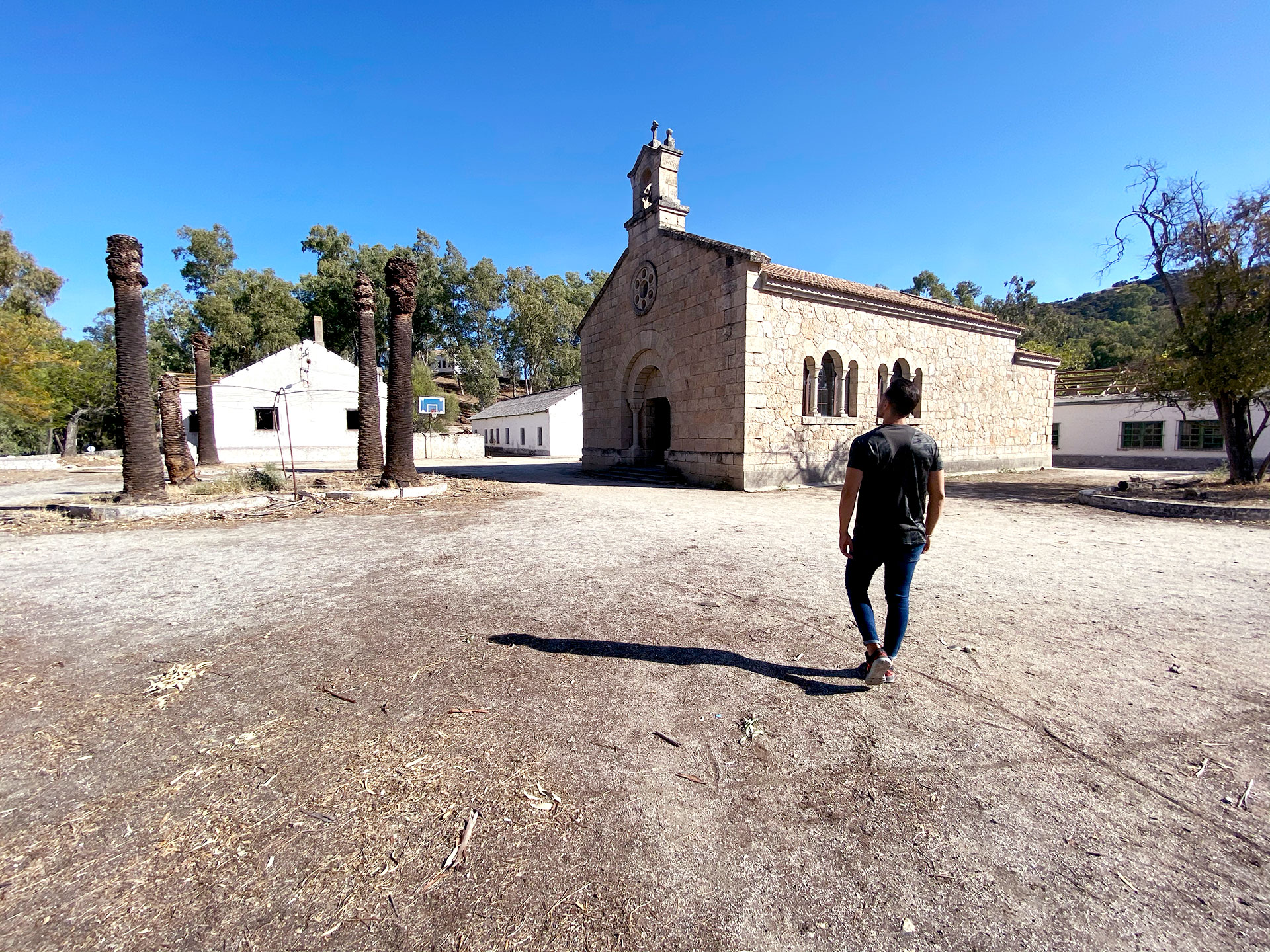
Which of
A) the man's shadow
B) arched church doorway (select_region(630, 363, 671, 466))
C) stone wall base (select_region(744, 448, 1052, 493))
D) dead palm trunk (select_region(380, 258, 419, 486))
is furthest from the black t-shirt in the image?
arched church doorway (select_region(630, 363, 671, 466))

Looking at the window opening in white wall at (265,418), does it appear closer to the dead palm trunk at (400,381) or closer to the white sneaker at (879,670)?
the dead palm trunk at (400,381)

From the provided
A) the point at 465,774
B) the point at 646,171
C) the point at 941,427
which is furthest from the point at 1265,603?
the point at 646,171

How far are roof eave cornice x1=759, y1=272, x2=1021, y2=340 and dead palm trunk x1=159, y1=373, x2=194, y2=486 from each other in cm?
1432

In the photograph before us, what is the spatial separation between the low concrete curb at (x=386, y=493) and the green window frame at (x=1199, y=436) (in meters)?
29.3

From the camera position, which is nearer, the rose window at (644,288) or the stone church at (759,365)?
the stone church at (759,365)

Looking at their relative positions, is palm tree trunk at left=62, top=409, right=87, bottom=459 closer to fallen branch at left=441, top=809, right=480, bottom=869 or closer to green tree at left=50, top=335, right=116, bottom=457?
green tree at left=50, top=335, right=116, bottom=457

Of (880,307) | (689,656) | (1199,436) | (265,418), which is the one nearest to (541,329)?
(265,418)

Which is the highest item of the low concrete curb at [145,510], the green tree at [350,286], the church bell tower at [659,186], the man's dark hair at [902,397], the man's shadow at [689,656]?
the green tree at [350,286]

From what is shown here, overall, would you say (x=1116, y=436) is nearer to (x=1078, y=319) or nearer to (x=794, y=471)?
(x=794, y=471)

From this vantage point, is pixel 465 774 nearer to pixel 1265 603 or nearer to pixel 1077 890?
pixel 1077 890

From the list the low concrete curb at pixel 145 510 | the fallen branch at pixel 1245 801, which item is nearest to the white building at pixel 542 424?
the low concrete curb at pixel 145 510

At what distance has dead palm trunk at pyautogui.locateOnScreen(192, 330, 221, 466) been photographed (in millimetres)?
22078

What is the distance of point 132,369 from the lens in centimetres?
1052

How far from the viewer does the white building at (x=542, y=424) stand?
1359 inches
